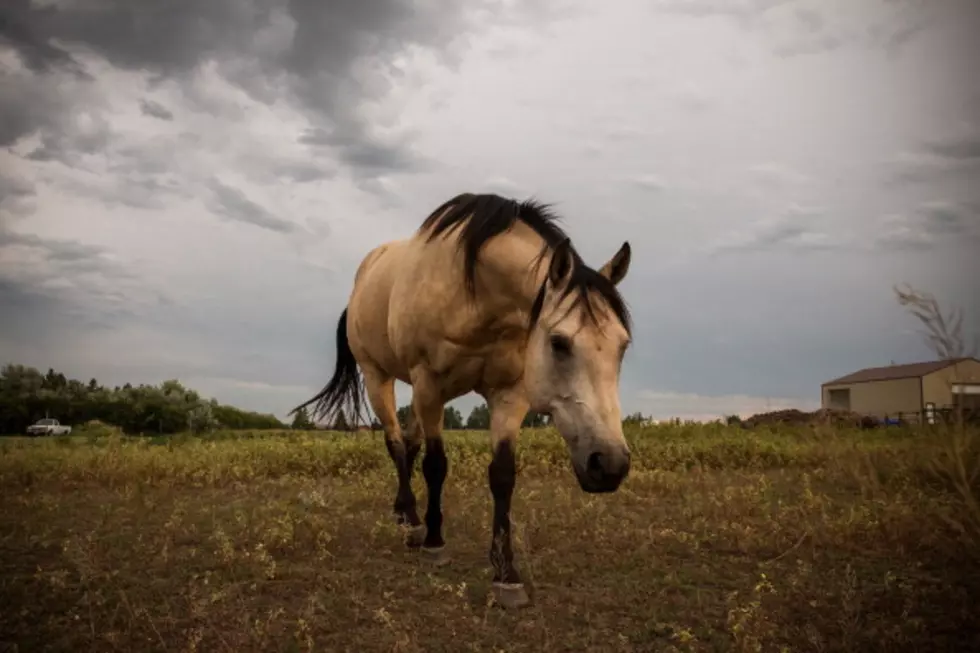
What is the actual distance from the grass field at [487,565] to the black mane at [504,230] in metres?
1.33

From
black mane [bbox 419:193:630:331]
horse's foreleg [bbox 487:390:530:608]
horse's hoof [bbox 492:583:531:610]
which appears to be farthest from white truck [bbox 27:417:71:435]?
horse's hoof [bbox 492:583:531:610]

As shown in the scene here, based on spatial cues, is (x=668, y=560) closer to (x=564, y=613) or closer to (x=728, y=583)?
(x=728, y=583)

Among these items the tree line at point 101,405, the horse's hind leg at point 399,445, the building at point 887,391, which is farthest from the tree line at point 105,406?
the building at point 887,391

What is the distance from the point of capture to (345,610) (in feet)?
11.9

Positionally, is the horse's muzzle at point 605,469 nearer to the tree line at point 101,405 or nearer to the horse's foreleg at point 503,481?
the horse's foreleg at point 503,481

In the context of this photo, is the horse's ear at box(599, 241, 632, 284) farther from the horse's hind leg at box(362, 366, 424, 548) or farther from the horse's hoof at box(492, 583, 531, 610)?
the horse's hind leg at box(362, 366, 424, 548)

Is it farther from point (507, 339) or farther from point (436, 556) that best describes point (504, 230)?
point (436, 556)

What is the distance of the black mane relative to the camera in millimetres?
3633

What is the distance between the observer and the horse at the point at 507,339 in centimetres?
348

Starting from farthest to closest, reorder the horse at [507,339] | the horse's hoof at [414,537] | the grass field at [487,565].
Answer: the horse's hoof at [414,537], the horse at [507,339], the grass field at [487,565]

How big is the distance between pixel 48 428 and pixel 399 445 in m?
10.2

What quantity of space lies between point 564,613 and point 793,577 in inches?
63.8

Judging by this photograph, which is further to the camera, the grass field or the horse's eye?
the horse's eye

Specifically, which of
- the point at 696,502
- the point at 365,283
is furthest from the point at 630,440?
the point at 365,283
